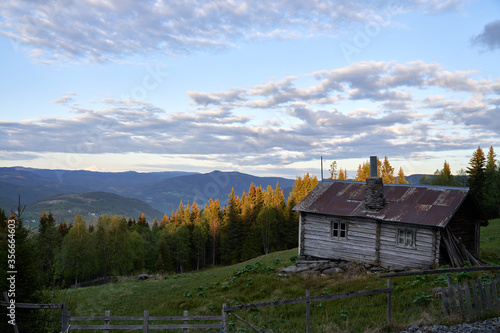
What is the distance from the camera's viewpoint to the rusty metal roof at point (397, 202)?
2314 cm

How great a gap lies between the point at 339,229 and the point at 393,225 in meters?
4.10

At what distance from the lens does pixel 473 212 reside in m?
25.9

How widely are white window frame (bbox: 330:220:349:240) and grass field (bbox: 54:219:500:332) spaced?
2.85 meters

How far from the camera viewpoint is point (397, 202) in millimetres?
25516

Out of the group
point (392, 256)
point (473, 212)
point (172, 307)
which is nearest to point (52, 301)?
point (172, 307)


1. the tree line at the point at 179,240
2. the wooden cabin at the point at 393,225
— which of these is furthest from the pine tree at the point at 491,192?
the wooden cabin at the point at 393,225

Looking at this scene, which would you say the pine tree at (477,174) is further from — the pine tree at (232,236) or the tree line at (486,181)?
the pine tree at (232,236)

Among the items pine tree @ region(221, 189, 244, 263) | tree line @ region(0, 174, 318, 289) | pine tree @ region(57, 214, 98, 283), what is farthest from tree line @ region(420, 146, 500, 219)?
pine tree @ region(57, 214, 98, 283)

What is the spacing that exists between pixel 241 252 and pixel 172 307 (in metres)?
51.2

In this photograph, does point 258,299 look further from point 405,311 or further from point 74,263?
point 74,263

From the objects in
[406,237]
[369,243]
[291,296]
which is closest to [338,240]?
[369,243]

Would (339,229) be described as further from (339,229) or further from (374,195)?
(374,195)

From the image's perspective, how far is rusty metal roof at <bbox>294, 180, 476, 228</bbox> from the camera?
2314 centimetres

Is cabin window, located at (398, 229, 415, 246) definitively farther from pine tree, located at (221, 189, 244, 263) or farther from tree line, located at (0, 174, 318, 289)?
pine tree, located at (221, 189, 244, 263)
